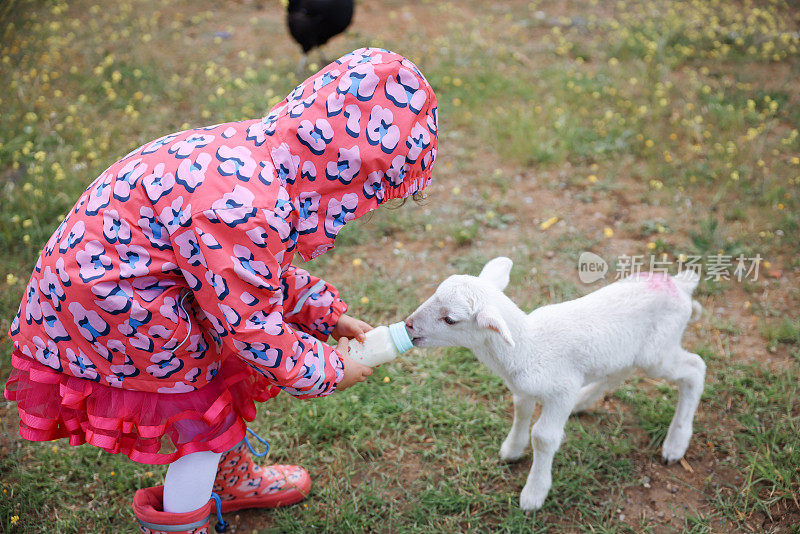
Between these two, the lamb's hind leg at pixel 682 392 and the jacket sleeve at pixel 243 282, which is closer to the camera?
the jacket sleeve at pixel 243 282

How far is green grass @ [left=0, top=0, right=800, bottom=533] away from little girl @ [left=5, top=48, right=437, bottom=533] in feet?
2.91

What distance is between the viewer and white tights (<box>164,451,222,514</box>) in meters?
2.20

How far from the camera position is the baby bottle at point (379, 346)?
7.63ft

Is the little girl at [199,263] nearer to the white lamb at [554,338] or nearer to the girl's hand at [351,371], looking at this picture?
the girl's hand at [351,371]

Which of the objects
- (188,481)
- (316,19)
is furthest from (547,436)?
(316,19)

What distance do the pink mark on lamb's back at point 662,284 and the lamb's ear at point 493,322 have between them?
0.75 metres

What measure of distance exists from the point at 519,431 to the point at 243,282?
154cm

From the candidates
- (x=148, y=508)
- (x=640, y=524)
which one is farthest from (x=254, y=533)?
(x=640, y=524)

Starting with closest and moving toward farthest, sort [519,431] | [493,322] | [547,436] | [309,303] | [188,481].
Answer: [188,481]
[493,322]
[309,303]
[547,436]
[519,431]

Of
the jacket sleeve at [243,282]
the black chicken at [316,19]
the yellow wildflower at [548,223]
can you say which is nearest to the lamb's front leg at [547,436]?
the jacket sleeve at [243,282]

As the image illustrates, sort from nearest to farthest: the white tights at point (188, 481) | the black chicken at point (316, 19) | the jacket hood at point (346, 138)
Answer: the jacket hood at point (346, 138), the white tights at point (188, 481), the black chicken at point (316, 19)

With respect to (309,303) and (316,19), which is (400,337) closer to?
(309,303)

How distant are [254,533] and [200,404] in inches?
31.8

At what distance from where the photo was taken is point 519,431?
2.85 meters
